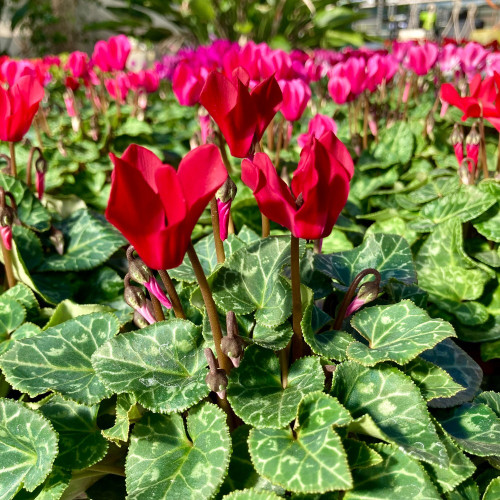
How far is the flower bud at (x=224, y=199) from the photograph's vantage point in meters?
1.05

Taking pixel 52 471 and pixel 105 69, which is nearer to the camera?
pixel 52 471

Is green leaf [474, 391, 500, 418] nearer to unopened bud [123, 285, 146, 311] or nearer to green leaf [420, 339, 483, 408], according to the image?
green leaf [420, 339, 483, 408]

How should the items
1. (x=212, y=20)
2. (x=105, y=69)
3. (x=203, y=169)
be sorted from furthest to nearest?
(x=212, y=20)
(x=105, y=69)
(x=203, y=169)

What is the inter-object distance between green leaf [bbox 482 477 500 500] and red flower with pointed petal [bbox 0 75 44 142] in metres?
1.30

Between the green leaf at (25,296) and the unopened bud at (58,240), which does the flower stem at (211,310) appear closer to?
the green leaf at (25,296)

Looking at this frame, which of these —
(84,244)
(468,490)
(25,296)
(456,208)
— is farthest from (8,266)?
(456,208)

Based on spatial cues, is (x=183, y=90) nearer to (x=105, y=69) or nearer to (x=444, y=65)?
(x=105, y=69)

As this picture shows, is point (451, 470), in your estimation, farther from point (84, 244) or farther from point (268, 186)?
point (84, 244)

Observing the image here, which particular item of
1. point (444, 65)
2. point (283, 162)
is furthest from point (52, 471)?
point (444, 65)

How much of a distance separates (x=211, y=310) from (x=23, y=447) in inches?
17.1

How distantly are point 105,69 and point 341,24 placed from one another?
686 cm

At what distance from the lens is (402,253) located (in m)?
1.28

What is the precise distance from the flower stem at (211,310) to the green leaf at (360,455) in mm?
244

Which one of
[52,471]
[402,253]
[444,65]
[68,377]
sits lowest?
[52,471]
